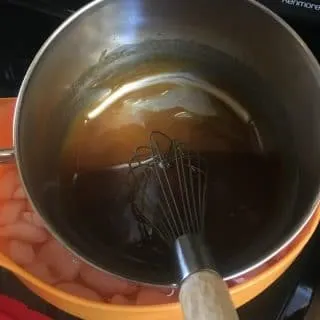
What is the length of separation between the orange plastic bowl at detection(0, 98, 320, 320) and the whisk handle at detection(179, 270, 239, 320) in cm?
9

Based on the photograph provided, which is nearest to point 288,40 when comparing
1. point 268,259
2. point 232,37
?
point 232,37

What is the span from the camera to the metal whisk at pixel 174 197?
51 centimetres

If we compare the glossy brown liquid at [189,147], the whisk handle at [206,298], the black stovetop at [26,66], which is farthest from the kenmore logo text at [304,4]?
the whisk handle at [206,298]

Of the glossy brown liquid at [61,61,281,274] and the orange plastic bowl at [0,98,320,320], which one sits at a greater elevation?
the glossy brown liquid at [61,61,281,274]

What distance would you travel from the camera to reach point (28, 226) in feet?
2.05

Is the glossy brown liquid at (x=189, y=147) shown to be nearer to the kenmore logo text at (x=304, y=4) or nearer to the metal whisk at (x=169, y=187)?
the metal whisk at (x=169, y=187)

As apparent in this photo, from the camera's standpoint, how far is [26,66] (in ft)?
2.49

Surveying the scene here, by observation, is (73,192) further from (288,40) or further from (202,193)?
(288,40)

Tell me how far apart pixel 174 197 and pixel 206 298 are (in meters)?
0.18

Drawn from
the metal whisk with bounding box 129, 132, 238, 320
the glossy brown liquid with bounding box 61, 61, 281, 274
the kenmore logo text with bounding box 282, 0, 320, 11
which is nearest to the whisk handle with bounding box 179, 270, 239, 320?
the metal whisk with bounding box 129, 132, 238, 320

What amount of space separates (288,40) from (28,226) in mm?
267

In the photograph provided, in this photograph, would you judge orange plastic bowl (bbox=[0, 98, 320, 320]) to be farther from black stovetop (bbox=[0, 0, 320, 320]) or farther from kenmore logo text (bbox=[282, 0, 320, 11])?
kenmore logo text (bbox=[282, 0, 320, 11])

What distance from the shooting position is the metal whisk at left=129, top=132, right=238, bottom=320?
0.51 metres

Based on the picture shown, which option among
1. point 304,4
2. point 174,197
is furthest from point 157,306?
point 304,4
